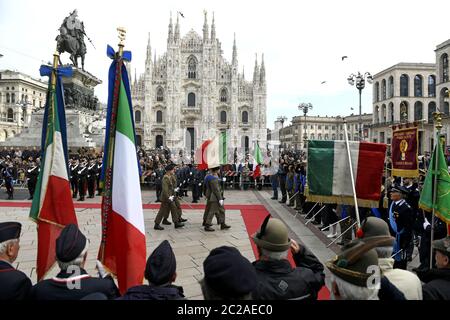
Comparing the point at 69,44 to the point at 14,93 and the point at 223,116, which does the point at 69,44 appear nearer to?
the point at 223,116

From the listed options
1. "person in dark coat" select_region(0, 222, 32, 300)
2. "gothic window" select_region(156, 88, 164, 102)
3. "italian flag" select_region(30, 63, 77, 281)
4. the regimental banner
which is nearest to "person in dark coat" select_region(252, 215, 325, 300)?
"person in dark coat" select_region(0, 222, 32, 300)

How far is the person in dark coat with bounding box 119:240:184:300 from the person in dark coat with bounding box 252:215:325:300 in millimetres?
549

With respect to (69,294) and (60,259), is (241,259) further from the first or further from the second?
(60,259)

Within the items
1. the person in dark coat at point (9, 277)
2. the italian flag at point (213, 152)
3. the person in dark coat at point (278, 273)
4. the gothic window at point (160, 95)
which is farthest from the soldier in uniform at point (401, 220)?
the gothic window at point (160, 95)

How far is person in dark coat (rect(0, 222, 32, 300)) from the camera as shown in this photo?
7.11 feet

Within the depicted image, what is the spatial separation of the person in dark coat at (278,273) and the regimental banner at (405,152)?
4.44m

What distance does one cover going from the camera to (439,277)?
7.98 feet

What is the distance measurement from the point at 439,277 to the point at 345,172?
311cm

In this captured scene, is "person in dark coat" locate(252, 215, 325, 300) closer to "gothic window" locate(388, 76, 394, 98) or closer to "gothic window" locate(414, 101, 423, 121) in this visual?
"gothic window" locate(388, 76, 394, 98)

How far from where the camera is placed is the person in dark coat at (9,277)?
2.17 metres

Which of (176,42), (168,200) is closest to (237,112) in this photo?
(176,42)

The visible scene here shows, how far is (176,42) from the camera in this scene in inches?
2309

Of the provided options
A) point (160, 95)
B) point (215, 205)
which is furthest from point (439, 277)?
Answer: point (160, 95)

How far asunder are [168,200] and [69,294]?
6.11 meters
